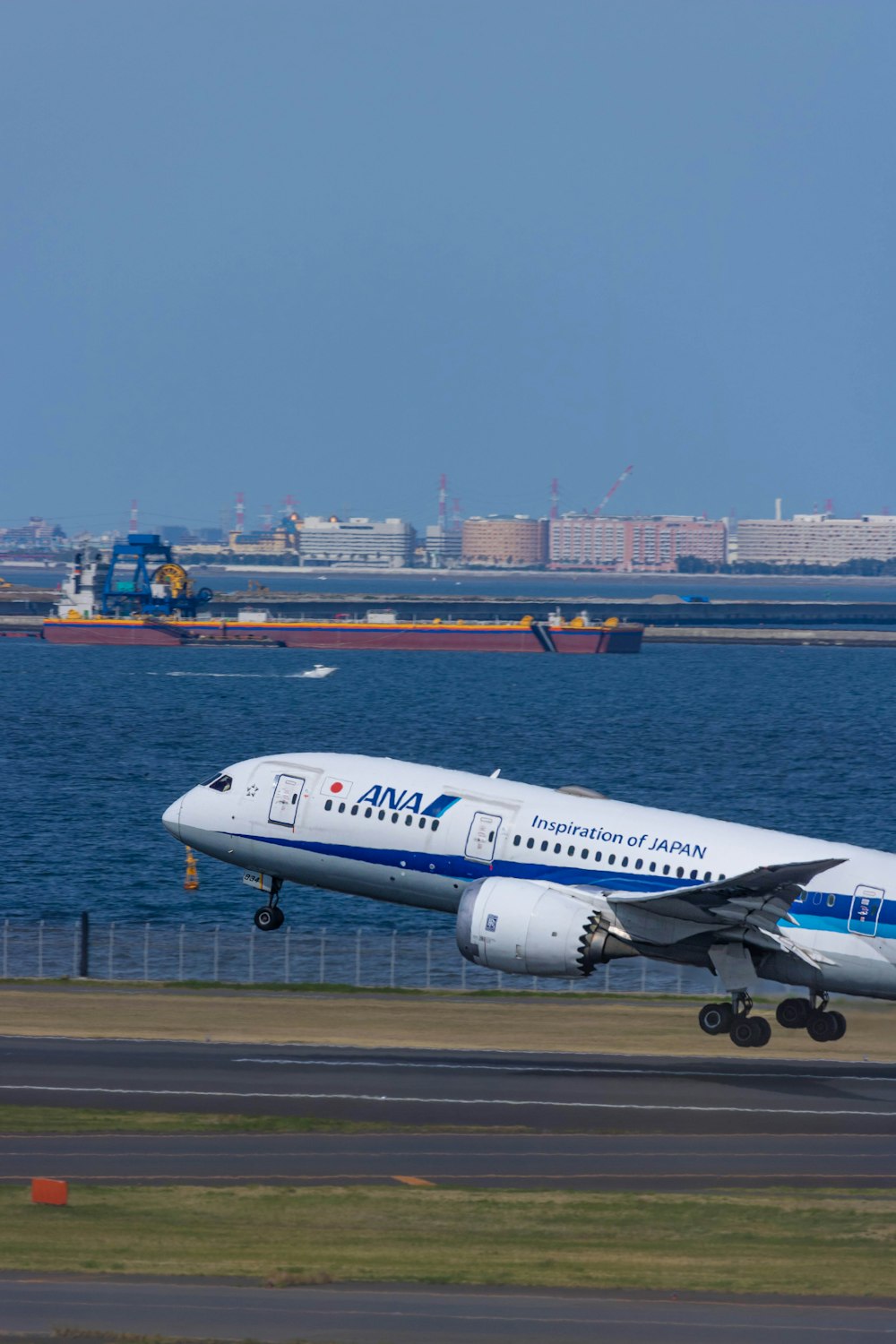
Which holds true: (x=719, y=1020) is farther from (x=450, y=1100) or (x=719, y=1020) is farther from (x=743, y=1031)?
(x=450, y=1100)

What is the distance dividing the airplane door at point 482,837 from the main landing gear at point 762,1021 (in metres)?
6.61

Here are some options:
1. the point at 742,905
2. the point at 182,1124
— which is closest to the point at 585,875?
the point at 742,905

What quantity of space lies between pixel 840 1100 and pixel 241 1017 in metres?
17.5

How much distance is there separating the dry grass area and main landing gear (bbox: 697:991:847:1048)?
1368 mm

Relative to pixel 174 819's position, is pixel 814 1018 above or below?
below

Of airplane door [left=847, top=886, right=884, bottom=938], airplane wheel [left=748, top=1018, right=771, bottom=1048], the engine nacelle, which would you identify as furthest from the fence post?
airplane door [left=847, top=886, right=884, bottom=938]

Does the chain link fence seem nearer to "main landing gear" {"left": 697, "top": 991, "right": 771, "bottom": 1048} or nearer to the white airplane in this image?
the white airplane

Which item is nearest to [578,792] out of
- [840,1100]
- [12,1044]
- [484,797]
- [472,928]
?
[484,797]

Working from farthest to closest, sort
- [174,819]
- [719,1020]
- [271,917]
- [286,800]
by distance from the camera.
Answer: [174,819], [271,917], [286,800], [719,1020]

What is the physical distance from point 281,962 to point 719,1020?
27.5 meters

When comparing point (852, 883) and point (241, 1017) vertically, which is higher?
point (852, 883)

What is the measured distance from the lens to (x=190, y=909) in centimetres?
8556

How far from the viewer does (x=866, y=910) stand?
43531mm

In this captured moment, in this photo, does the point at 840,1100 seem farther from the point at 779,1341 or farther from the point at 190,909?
the point at 190,909
